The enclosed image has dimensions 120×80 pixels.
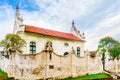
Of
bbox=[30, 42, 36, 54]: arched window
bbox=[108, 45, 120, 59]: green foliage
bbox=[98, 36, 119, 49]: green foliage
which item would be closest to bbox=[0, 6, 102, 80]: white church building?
bbox=[30, 42, 36, 54]: arched window

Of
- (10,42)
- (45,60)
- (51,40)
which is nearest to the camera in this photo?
(45,60)

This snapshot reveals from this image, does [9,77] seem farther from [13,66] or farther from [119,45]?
[119,45]

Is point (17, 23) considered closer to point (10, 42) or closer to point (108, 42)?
point (10, 42)

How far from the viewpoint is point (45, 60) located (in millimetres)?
23453

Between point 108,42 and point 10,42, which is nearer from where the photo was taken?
point 10,42

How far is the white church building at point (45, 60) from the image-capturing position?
2275cm

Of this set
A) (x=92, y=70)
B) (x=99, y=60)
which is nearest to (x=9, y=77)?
(x=92, y=70)

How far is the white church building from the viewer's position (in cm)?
2275

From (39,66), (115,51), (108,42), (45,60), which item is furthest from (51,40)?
(108,42)

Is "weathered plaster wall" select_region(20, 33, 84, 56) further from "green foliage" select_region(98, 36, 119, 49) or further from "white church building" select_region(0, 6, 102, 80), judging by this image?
"green foliage" select_region(98, 36, 119, 49)

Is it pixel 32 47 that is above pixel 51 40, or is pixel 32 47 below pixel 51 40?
below

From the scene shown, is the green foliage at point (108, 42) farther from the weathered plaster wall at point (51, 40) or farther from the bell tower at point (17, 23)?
the bell tower at point (17, 23)

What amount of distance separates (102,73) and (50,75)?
10802 mm

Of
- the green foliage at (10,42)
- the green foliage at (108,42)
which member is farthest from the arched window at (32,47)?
the green foliage at (108,42)
